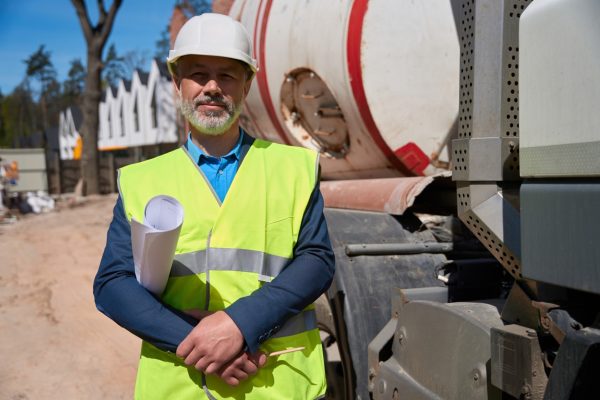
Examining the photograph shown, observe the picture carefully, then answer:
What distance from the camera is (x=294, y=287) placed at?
6.91 feet

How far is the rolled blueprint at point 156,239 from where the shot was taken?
6.18 feet

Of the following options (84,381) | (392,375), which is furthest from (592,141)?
(84,381)

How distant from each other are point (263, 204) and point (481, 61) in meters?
0.88

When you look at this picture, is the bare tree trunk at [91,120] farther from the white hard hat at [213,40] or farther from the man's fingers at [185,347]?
the man's fingers at [185,347]

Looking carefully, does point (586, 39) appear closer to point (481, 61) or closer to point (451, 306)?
point (481, 61)

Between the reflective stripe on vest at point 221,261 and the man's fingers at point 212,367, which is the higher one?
the reflective stripe on vest at point 221,261

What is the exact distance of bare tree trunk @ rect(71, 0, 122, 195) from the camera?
19.6 meters

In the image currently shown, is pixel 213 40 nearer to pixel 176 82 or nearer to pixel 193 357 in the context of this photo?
pixel 176 82

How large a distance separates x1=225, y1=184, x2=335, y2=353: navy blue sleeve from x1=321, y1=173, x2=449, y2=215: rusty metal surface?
1024 mm

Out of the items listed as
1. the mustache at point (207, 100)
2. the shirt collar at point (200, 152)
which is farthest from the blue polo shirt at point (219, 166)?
the mustache at point (207, 100)

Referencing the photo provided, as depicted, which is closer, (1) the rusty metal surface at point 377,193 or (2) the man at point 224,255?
(2) the man at point 224,255

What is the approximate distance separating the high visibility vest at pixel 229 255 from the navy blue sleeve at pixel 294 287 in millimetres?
52

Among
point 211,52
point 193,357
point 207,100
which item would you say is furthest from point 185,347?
point 211,52

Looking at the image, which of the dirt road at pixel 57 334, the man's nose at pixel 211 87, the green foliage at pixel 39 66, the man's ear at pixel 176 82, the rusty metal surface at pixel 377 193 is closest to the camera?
the man's nose at pixel 211 87
